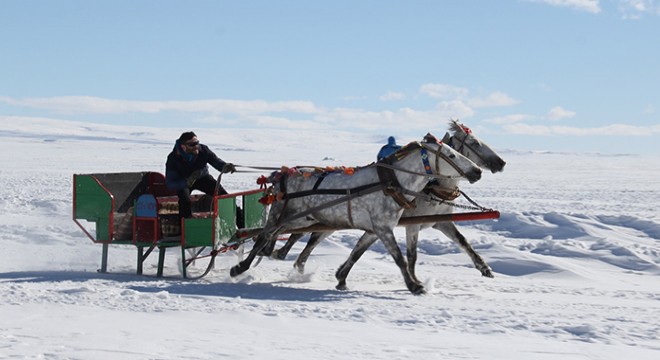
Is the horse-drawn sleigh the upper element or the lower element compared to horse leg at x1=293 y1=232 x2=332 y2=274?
upper

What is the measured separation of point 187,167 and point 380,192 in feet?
7.16

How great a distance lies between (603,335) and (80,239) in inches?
346

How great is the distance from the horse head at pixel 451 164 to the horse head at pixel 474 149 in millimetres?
968

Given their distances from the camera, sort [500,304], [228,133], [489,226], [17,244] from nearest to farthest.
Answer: [500,304], [17,244], [489,226], [228,133]

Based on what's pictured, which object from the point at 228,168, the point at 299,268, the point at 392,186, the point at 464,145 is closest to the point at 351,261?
the point at 392,186

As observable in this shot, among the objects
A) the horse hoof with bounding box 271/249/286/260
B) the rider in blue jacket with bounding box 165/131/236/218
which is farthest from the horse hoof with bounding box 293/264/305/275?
the rider in blue jacket with bounding box 165/131/236/218

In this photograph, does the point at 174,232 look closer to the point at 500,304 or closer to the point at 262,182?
the point at 262,182

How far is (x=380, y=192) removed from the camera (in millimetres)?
8523

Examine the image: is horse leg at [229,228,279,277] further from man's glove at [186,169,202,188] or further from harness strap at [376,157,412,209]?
harness strap at [376,157,412,209]

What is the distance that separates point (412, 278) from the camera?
27.8 ft

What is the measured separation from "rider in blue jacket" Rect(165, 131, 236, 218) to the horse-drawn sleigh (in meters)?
0.22

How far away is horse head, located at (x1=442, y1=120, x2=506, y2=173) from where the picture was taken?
9352 mm

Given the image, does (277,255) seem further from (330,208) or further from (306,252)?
(330,208)

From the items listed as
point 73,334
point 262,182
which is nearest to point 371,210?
point 262,182
